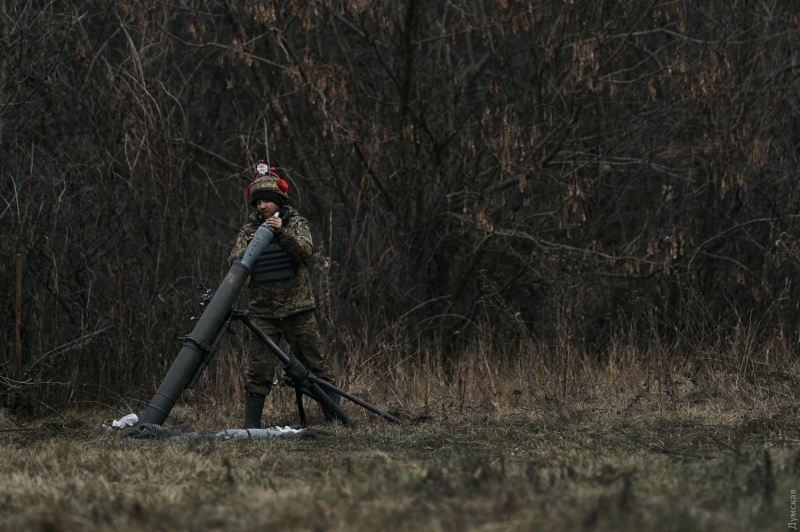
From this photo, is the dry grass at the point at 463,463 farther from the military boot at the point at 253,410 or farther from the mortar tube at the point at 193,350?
the military boot at the point at 253,410

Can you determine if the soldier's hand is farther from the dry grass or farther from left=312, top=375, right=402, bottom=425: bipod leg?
the dry grass

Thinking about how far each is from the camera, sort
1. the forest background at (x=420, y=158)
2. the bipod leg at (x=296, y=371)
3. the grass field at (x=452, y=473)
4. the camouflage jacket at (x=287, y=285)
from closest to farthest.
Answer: the grass field at (x=452, y=473) → the bipod leg at (x=296, y=371) → the camouflage jacket at (x=287, y=285) → the forest background at (x=420, y=158)

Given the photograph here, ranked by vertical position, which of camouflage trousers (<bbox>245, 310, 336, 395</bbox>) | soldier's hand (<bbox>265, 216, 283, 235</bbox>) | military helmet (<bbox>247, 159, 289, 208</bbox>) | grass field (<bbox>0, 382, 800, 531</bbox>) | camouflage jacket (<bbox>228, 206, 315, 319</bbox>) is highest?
military helmet (<bbox>247, 159, 289, 208</bbox>)

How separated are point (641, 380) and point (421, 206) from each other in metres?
5.04

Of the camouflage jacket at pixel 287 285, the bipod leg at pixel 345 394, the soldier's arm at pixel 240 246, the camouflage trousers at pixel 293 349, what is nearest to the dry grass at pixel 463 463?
the bipod leg at pixel 345 394

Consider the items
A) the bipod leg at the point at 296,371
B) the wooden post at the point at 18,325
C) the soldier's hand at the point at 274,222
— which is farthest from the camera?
the wooden post at the point at 18,325

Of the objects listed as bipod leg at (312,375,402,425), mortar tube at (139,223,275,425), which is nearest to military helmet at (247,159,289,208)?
mortar tube at (139,223,275,425)

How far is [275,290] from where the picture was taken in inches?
308

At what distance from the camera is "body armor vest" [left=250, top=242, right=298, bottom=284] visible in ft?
25.6

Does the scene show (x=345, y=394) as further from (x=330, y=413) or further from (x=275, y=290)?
(x=275, y=290)

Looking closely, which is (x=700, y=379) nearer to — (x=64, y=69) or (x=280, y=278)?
(x=280, y=278)

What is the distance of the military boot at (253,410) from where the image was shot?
7.77 metres

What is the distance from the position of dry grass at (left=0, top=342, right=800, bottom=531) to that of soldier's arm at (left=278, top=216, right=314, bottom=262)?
4.42 feet

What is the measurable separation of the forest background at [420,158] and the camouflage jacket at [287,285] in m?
2.71
